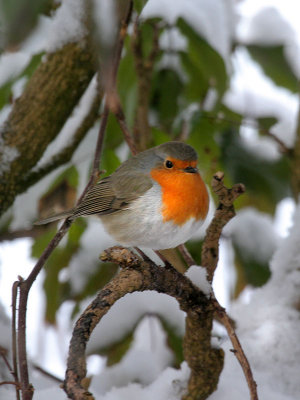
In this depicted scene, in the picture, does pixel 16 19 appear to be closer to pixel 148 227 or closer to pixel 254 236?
pixel 148 227

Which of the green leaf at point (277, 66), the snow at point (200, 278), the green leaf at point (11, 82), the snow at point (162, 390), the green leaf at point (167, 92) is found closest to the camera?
the snow at point (200, 278)

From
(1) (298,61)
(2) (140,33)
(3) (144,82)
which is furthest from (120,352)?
(1) (298,61)

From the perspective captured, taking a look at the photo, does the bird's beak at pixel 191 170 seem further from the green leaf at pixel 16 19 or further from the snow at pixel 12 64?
the green leaf at pixel 16 19

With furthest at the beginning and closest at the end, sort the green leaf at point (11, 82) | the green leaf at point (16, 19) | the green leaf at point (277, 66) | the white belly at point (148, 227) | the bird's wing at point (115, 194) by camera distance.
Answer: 1. the green leaf at point (277, 66)
2. the green leaf at point (11, 82)
3. the bird's wing at point (115, 194)
4. the white belly at point (148, 227)
5. the green leaf at point (16, 19)

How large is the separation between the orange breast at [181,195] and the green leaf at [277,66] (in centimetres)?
89

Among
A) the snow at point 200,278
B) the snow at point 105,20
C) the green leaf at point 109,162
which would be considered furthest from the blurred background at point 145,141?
the snow at point 105,20

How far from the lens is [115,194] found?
2188 mm

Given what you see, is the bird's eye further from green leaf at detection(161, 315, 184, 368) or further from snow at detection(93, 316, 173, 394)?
snow at detection(93, 316, 173, 394)

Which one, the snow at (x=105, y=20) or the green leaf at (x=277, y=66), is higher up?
the snow at (x=105, y=20)

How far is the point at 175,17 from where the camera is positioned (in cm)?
221

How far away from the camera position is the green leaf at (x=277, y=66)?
2.70 m

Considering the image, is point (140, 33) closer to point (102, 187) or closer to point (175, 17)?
point (175, 17)

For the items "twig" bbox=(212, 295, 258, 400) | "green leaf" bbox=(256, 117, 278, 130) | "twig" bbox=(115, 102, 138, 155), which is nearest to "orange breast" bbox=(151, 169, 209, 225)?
"twig" bbox=(115, 102, 138, 155)

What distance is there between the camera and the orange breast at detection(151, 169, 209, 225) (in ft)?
6.24
